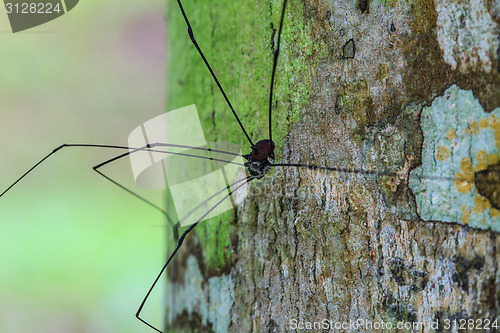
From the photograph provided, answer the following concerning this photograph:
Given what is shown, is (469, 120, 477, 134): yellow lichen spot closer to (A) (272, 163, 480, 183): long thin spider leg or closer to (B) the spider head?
(A) (272, 163, 480, 183): long thin spider leg

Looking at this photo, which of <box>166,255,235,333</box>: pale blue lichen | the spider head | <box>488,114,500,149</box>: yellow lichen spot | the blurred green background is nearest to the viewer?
<box>488,114,500,149</box>: yellow lichen spot

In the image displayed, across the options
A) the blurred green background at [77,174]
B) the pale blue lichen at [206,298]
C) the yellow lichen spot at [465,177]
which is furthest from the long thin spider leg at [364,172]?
the blurred green background at [77,174]

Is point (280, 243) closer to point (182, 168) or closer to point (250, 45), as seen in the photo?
point (250, 45)

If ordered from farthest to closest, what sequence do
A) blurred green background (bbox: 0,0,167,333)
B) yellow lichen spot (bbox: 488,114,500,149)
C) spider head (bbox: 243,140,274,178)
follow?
blurred green background (bbox: 0,0,167,333) → spider head (bbox: 243,140,274,178) → yellow lichen spot (bbox: 488,114,500,149)

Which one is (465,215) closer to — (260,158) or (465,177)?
(465,177)

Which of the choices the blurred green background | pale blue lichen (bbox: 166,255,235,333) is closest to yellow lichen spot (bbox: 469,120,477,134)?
pale blue lichen (bbox: 166,255,235,333)

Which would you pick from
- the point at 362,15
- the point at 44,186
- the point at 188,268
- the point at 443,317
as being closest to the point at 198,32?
the point at 362,15
